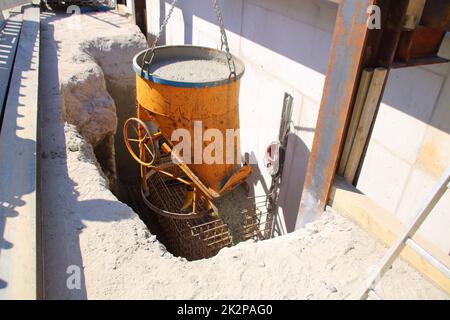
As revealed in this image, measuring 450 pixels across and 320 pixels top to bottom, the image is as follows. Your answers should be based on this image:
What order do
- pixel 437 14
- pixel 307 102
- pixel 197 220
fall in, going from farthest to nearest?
pixel 197 220 < pixel 307 102 < pixel 437 14

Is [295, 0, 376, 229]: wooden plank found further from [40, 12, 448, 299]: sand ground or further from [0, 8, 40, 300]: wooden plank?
[0, 8, 40, 300]: wooden plank

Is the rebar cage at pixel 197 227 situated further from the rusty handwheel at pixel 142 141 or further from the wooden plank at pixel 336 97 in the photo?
the wooden plank at pixel 336 97

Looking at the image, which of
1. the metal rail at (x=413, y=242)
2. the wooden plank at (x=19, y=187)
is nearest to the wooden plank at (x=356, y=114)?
the metal rail at (x=413, y=242)

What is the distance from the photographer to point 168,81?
5023 mm

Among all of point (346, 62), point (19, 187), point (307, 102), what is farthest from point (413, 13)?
point (19, 187)

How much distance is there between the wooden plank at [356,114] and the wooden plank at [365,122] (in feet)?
Answer: 0.08

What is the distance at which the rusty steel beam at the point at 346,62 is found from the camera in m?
2.92

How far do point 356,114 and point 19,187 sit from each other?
3149 mm

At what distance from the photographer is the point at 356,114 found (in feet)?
10.9

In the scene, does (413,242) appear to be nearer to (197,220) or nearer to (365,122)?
(365,122)
